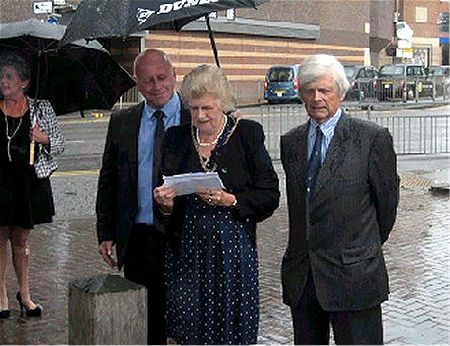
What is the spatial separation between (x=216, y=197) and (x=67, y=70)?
2.78m

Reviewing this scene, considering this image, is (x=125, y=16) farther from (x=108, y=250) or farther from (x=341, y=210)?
(x=341, y=210)

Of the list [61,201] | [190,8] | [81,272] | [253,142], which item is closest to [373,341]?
[253,142]

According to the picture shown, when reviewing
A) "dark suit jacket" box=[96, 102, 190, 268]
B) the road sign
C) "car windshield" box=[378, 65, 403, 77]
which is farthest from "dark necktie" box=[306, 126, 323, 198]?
"car windshield" box=[378, 65, 403, 77]

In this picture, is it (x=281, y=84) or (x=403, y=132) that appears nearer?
(x=403, y=132)

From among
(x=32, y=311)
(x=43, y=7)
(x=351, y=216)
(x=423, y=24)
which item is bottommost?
(x=32, y=311)

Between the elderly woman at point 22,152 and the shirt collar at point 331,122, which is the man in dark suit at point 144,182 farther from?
the elderly woman at point 22,152

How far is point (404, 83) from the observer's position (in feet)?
114

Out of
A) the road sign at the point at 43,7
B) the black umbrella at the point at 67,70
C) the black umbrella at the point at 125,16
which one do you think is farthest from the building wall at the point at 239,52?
the black umbrella at the point at 125,16

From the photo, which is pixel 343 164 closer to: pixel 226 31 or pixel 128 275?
pixel 128 275

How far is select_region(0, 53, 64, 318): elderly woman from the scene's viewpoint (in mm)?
5391

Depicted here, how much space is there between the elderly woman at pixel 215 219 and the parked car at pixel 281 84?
29.6 metres

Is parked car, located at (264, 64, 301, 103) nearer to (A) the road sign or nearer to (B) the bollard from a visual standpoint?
(A) the road sign

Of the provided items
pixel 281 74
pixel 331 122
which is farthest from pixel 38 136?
pixel 281 74

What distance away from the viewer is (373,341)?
3484 millimetres
